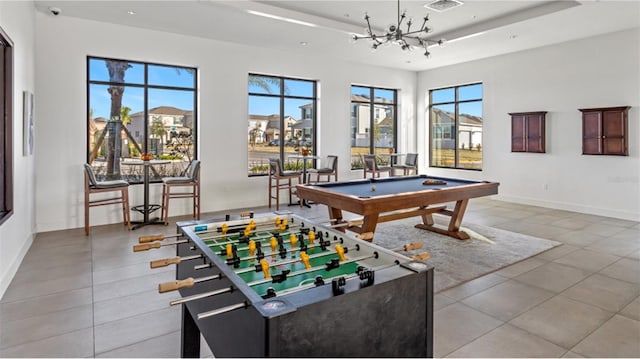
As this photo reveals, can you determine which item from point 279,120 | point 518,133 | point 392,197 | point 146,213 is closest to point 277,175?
point 279,120

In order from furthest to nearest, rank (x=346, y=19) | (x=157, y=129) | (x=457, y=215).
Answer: (x=157, y=129)
(x=346, y=19)
(x=457, y=215)

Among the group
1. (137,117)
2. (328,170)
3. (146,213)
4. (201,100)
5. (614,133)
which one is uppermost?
(201,100)

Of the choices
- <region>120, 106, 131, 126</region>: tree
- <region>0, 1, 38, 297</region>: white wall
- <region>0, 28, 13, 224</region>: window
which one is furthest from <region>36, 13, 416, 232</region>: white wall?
<region>0, 28, 13, 224</region>: window

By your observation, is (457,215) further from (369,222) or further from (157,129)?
(157,129)

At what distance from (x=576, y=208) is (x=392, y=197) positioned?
5105 millimetres

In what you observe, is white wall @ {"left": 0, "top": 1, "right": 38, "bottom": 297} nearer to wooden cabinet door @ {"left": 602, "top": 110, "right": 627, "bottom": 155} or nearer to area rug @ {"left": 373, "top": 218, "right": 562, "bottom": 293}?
area rug @ {"left": 373, "top": 218, "right": 562, "bottom": 293}

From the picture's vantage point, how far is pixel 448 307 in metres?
3.07

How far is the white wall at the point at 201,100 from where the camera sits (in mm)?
5688

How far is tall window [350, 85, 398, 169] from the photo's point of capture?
30.9 feet

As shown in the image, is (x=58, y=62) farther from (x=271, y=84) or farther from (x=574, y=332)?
(x=574, y=332)

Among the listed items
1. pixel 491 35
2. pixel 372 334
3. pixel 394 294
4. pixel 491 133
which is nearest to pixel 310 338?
pixel 372 334

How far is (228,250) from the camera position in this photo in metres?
1.85

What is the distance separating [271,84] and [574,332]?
22.4 ft

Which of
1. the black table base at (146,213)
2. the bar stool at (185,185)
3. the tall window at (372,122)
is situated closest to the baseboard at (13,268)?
the black table base at (146,213)
